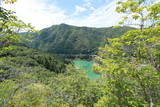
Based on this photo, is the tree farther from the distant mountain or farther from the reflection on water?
the distant mountain

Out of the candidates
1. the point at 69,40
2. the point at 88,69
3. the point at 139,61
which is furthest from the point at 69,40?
the point at 139,61

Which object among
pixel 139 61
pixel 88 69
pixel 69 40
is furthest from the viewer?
pixel 69 40

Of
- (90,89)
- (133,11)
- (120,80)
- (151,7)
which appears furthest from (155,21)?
(90,89)

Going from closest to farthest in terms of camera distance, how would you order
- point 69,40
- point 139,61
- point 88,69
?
1. point 139,61
2. point 88,69
3. point 69,40

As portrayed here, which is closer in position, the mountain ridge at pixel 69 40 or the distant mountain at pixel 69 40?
the distant mountain at pixel 69 40

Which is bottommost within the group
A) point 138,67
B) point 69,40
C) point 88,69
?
point 88,69

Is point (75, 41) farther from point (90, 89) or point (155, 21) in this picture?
point (155, 21)

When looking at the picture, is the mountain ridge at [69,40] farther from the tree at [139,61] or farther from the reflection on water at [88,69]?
the tree at [139,61]


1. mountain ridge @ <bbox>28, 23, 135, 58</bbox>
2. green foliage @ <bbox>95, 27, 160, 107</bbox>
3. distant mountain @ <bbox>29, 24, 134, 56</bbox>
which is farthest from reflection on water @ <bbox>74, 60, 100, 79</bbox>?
mountain ridge @ <bbox>28, 23, 135, 58</bbox>

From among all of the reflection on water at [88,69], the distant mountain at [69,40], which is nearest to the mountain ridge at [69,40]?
the distant mountain at [69,40]

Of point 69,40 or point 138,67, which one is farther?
point 69,40

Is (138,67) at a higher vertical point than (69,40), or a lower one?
lower

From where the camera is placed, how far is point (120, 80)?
4887mm

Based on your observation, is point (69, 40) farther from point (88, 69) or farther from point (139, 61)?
point (139, 61)
